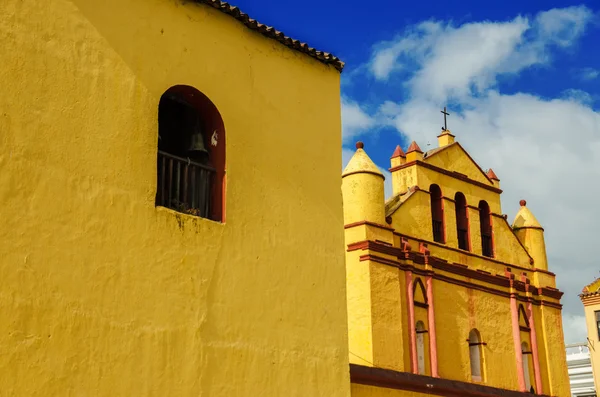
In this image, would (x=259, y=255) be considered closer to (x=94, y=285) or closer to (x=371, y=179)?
(x=94, y=285)

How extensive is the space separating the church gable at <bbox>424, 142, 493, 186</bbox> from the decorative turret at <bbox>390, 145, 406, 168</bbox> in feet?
1.59

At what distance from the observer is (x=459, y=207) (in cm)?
1945

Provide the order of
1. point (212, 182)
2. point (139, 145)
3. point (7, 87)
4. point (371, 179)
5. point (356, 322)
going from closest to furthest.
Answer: point (7, 87), point (139, 145), point (212, 182), point (356, 322), point (371, 179)

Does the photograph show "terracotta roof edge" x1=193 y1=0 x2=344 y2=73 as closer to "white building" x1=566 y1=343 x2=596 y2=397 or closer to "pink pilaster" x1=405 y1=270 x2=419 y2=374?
"pink pilaster" x1=405 y1=270 x2=419 y2=374

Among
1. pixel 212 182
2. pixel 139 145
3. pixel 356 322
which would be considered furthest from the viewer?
pixel 356 322

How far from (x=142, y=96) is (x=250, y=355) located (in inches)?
104

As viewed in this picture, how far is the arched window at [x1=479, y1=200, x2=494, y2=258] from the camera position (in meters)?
19.6

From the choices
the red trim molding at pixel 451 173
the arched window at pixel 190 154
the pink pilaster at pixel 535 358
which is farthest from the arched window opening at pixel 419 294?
the arched window at pixel 190 154

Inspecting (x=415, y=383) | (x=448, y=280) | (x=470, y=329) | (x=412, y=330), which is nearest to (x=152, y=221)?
(x=415, y=383)

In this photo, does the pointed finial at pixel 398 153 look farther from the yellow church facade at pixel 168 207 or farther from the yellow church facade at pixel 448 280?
the yellow church facade at pixel 168 207

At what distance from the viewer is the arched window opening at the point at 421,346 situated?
1673cm

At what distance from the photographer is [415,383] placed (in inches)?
489

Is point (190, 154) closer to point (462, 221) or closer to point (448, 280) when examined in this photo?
point (448, 280)

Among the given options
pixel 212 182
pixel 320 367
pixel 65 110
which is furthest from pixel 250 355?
pixel 65 110
